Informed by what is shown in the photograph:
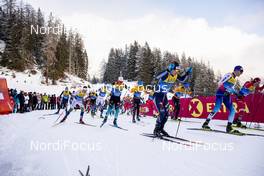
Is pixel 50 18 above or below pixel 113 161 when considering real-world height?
above

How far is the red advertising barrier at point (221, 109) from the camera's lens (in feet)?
40.2

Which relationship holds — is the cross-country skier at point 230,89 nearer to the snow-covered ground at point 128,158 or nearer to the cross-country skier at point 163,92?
the snow-covered ground at point 128,158

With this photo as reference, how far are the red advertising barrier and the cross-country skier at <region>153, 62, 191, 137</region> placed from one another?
1.19 m

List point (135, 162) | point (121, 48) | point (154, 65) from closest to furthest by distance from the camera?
point (135, 162) < point (154, 65) < point (121, 48)

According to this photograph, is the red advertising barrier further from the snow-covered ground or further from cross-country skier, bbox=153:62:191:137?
the snow-covered ground

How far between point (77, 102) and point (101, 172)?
8.93m

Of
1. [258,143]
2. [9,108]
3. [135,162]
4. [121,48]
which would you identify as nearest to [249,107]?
[258,143]

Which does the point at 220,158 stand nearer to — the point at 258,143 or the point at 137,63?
the point at 258,143

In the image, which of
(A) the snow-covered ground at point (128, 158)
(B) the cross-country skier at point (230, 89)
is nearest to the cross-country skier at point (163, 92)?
(A) the snow-covered ground at point (128, 158)

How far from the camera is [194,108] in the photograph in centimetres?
1697

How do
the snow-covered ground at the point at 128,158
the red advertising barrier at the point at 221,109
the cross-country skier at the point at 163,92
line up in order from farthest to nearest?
the red advertising barrier at the point at 221,109, the cross-country skier at the point at 163,92, the snow-covered ground at the point at 128,158

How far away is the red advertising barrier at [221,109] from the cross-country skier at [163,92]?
1.19 m

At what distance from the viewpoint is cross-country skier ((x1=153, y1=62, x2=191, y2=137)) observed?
7406 millimetres

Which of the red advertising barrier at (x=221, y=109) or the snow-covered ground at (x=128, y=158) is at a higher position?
the red advertising barrier at (x=221, y=109)
